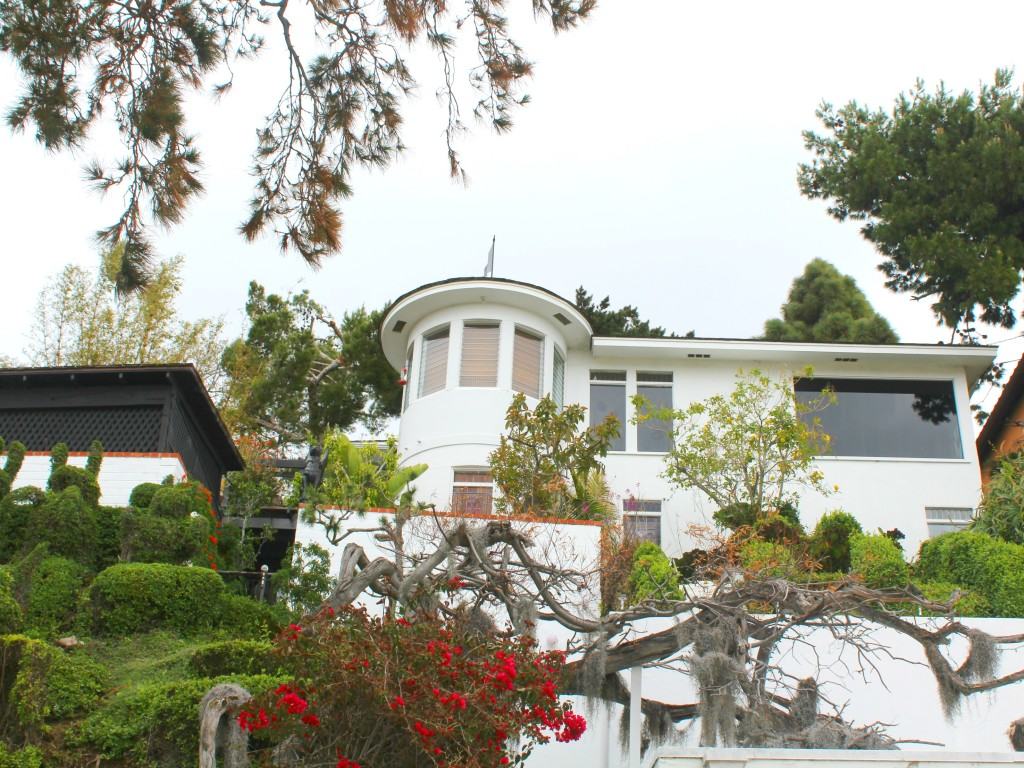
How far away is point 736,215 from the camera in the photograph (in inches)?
845

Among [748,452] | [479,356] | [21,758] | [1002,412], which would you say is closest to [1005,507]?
[748,452]

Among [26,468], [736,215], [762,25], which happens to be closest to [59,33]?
[762,25]

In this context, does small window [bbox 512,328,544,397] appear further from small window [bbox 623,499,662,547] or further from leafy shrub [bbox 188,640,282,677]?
leafy shrub [bbox 188,640,282,677]

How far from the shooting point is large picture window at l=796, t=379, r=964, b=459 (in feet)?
58.7

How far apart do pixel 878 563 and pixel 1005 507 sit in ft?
11.1

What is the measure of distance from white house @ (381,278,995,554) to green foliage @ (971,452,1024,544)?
83.4 inches

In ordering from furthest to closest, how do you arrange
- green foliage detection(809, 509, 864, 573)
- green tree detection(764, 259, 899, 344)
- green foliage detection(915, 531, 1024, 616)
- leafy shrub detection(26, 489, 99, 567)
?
green tree detection(764, 259, 899, 344)
green foliage detection(809, 509, 864, 573)
green foliage detection(915, 531, 1024, 616)
leafy shrub detection(26, 489, 99, 567)

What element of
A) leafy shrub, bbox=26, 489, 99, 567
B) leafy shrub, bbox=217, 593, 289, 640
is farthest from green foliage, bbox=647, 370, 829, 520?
leafy shrub, bbox=26, 489, 99, 567

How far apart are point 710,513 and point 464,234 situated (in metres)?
9.98

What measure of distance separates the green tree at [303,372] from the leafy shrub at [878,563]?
1155 cm

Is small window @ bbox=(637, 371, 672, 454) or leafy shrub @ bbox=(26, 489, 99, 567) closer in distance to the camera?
leafy shrub @ bbox=(26, 489, 99, 567)

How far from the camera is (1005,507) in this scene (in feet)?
47.3

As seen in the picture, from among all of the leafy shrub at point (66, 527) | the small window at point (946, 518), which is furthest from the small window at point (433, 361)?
the small window at point (946, 518)

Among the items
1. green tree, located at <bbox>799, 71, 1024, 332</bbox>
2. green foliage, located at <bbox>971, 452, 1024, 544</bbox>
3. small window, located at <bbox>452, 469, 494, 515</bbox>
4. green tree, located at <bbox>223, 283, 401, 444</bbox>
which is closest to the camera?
green foliage, located at <bbox>971, 452, 1024, 544</bbox>
